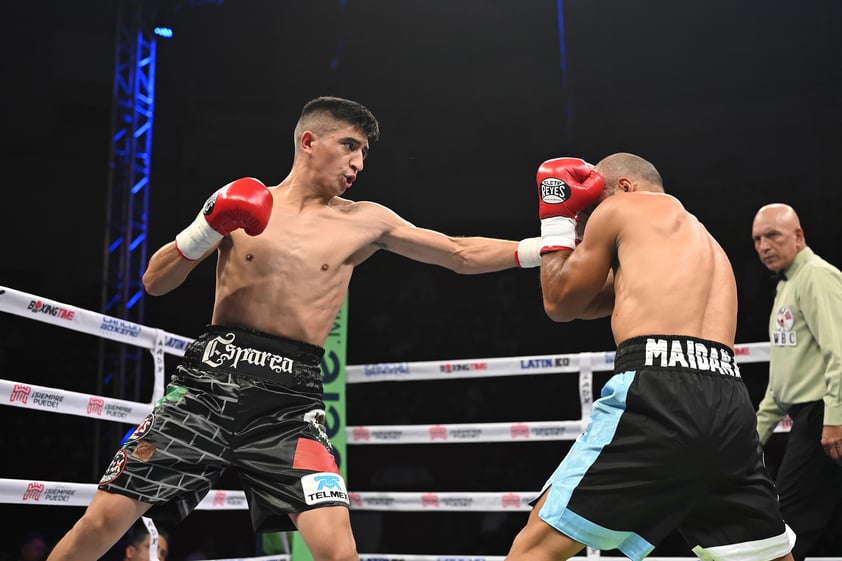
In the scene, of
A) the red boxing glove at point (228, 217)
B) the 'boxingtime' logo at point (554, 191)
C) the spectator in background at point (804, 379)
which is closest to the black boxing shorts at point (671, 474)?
the 'boxingtime' logo at point (554, 191)

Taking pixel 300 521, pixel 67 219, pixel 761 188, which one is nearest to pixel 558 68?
pixel 761 188

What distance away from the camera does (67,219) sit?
7723 millimetres

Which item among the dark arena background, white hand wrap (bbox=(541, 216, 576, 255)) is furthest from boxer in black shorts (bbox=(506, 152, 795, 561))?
the dark arena background

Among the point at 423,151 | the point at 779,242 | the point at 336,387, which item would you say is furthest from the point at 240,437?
the point at 423,151

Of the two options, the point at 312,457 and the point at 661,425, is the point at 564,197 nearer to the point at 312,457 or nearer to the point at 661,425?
the point at 661,425

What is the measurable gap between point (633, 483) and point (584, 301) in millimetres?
459

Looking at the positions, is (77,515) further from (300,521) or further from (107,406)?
(300,521)

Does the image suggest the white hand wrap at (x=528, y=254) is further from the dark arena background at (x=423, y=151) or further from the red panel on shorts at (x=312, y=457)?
the dark arena background at (x=423, y=151)

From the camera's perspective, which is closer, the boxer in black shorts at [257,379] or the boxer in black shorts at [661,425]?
the boxer in black shorts at [661,425]

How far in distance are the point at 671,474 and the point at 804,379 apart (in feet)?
5.41

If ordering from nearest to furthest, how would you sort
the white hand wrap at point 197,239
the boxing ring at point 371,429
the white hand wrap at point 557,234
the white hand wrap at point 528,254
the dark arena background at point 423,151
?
the white hand wrap at point 557,234, the white hand wrap at point 197,239, the white hand wrap at point 528,254, the boxing ring at point 371,429, the dark arena background at point 423,151

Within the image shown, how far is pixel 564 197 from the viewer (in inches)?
84.1

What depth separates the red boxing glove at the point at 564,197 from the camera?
2.11 metres

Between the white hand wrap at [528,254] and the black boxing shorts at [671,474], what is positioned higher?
the white hand wrap at [528,254]
